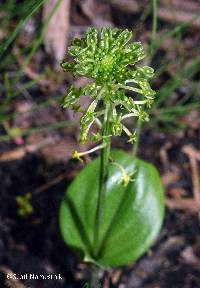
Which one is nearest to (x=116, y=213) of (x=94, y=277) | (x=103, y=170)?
(x=94, y=277)

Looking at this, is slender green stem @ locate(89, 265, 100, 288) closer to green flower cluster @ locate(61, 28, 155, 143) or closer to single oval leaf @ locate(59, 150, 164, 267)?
single oval leaf @ locate(59, 150, 164, 267)

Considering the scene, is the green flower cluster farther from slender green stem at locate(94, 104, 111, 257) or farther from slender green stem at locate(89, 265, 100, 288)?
slender green stem at locate(89, 265, 100, 288)

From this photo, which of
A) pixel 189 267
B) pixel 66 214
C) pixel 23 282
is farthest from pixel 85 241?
pixel 189 267

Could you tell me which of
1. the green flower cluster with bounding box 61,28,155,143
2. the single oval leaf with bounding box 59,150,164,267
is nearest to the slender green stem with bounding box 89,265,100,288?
the single oval leaf with bounding box 59,150,164,267

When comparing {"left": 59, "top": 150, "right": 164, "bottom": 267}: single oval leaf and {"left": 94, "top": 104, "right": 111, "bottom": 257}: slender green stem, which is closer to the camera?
{"left": 94, "top": 104, "right": 111, "bottom": 257}: slender green stem

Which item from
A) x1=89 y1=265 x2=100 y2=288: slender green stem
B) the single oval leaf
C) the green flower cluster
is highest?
the green flower cluster

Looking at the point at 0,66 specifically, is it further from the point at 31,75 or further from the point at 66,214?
the point at 66,214

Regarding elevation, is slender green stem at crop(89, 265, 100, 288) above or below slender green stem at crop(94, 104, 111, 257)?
below

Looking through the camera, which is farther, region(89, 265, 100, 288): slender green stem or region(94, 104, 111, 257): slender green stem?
region(89, 265, 100, 288): slender green stem

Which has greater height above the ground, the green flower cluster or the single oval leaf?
the green flower cluster

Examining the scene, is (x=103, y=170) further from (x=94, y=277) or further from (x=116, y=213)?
(x=94, y=277)
